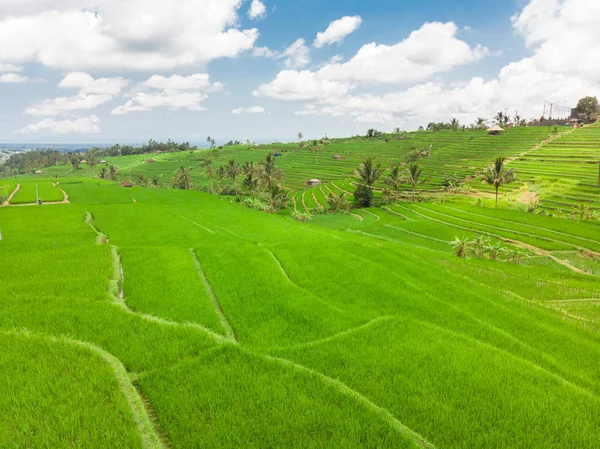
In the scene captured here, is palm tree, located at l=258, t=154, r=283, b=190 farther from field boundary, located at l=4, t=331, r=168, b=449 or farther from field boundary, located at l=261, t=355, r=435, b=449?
field boundary, located at l=261, t=355, r=435, b=449

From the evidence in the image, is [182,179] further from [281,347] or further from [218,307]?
[281,347]

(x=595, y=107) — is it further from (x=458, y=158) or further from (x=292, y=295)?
(x=292, y=295)

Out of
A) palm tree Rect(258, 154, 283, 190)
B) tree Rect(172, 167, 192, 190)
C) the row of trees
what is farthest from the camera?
tree Rect(172, 167, 192, 190)

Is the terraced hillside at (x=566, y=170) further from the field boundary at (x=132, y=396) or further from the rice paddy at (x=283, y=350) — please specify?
the field boundary at (x=132, y=396)

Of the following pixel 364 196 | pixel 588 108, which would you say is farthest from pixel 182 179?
pixel 588 108

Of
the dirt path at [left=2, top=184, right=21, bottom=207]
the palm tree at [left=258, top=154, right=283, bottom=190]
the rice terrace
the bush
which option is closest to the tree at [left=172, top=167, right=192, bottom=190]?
the palm tree at [left=258, top=154, right=283, bottom=190]

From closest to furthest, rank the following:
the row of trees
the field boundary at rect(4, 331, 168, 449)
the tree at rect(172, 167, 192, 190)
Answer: the field boundary at rect(4, 331, 168, 449) → the row of trees → the tree at rect(172, 167, 192, 190)
